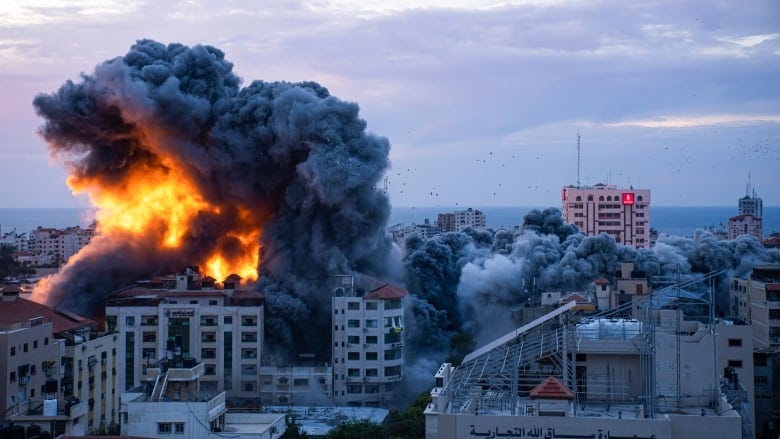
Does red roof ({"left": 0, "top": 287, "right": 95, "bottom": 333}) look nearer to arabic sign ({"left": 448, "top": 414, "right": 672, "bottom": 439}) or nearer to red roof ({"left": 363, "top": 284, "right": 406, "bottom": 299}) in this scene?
red roof ({"left": 363, "top": 284, "right": 406, "bottom": 299})

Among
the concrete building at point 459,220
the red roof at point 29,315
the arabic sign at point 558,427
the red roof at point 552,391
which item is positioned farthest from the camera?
the concrete building at point 459,220

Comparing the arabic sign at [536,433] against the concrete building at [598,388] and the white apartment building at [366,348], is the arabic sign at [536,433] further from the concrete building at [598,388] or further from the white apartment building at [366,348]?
the white apartment building at [366,348]

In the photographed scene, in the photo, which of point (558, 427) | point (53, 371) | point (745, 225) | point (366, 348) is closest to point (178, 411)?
point (558, 427)

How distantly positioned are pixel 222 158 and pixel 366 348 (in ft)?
52.8

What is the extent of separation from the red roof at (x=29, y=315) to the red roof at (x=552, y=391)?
20551 millimetres

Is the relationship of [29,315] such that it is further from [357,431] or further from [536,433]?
[536,433]

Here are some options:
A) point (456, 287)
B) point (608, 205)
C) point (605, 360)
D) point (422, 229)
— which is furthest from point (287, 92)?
point (422, 229)

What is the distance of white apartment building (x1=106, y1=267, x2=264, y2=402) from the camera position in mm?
53375

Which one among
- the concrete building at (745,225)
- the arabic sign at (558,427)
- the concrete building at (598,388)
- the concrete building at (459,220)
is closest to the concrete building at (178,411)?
the concrete building at (598,388)

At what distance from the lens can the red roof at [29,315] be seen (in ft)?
131

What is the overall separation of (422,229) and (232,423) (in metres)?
113

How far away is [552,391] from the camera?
75.4 ft

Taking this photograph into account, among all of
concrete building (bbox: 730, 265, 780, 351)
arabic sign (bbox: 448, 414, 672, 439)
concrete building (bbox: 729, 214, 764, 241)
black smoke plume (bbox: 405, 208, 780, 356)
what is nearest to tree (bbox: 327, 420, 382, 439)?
concrete building (bbox: 730, 265, 780, 351)

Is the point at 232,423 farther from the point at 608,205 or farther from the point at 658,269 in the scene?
the point at 608,205
